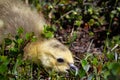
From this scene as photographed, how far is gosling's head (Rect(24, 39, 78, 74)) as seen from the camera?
3.39 m

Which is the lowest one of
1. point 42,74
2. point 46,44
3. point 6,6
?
point 42,74

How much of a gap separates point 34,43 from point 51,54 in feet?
0.67

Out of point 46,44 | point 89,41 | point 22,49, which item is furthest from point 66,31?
point 22,49

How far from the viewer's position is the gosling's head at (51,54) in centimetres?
339

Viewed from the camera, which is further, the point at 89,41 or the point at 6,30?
the point at 89,41

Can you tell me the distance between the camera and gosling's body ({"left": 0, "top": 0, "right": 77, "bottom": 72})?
134 inches

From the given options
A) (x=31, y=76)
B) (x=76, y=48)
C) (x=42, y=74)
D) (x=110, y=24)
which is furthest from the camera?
(x=110, y=24)

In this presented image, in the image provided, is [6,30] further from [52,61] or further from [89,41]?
[89,41]

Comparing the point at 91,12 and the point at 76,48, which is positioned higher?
the point at 91,12

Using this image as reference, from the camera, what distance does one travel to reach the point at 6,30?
3447 millimetres

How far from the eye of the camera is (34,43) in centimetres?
353

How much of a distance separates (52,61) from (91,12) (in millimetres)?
971

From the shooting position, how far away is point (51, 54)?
135 inches

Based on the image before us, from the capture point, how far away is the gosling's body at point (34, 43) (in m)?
3.40
